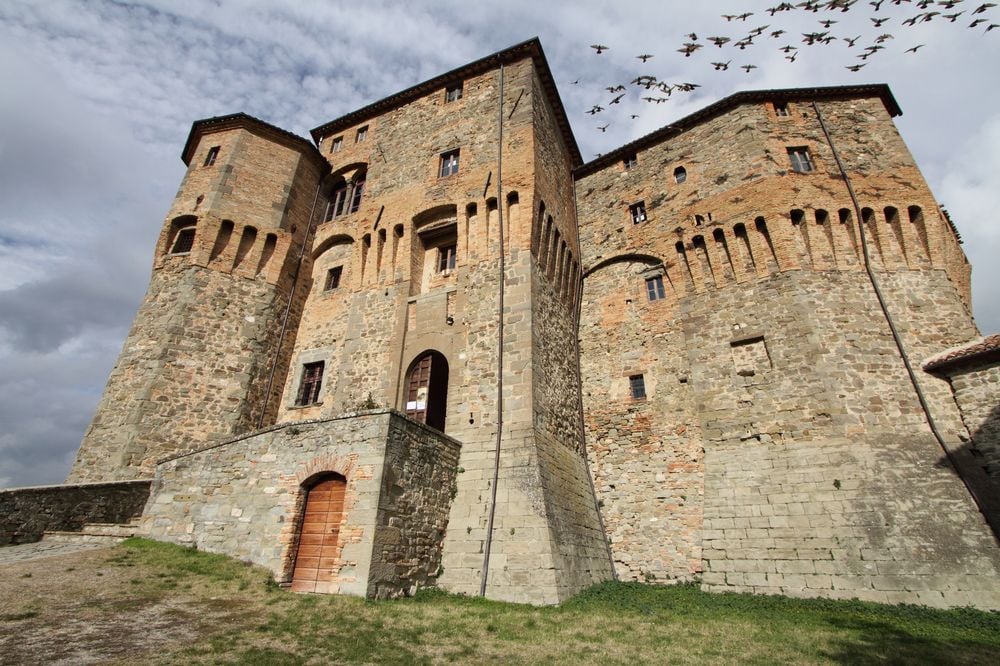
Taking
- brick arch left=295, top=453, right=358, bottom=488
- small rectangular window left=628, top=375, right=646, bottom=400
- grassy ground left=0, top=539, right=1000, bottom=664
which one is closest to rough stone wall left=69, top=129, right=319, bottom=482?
grassy ground left=0, top=539, right=1000, bottom=664

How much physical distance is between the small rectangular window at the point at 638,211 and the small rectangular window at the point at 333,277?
10.7 meters

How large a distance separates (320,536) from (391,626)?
2.85 metres

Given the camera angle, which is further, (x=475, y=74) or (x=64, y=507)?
(x=475, y=74)

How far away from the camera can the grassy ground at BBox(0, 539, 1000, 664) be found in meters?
5.95

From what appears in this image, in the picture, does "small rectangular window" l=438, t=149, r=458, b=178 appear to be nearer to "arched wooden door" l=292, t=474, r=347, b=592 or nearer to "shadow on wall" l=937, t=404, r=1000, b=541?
"arched wooden door" l=292, t=474, r=347, b=592

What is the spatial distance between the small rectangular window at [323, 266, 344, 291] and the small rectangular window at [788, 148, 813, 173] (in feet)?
50.6

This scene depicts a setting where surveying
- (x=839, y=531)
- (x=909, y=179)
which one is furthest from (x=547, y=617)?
(x=909, y=179)

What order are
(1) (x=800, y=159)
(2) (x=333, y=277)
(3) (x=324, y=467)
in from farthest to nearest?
(2) (x=333, y=277) < (1) (x=800, y=159) < (3) (x=324, y=467)

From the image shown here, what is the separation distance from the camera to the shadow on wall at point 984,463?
1003 centimetres

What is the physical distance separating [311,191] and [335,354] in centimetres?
764

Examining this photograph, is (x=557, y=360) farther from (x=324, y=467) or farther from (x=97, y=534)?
Result: (x=97, y=534)

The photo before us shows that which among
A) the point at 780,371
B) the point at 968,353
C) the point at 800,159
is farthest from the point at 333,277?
the point at 968,353

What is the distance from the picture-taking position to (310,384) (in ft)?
52.2

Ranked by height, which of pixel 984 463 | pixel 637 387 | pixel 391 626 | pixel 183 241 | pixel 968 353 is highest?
pixel 183 241
